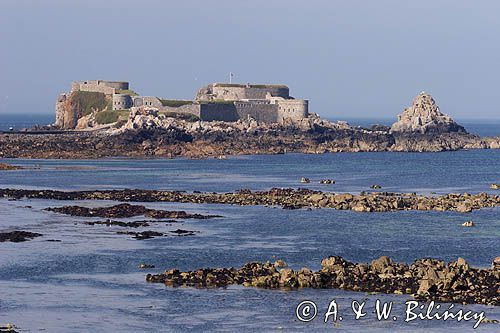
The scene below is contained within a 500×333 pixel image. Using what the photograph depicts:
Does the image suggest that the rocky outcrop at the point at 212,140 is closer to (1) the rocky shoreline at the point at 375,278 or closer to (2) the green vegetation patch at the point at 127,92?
(2) the green vegetation patch at the point at 127,92

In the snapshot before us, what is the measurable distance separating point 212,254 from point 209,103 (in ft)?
297

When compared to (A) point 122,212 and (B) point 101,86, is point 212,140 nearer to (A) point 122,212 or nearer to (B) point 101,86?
(B) point 101,86

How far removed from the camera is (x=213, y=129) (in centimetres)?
11519

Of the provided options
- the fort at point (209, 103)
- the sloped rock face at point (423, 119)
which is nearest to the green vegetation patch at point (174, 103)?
the fort at point (209, 103)

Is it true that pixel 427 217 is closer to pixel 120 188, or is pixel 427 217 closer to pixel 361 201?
pixel 361 201

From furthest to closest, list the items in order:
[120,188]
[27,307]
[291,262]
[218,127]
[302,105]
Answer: [302,105], [218,127], [120,188], [291,262], [27,307]

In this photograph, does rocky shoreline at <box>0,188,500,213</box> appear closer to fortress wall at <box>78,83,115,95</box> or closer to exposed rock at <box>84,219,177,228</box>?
exposed rock at <box>84,219,177,228</box>

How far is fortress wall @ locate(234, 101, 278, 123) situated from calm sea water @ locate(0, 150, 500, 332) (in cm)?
5553

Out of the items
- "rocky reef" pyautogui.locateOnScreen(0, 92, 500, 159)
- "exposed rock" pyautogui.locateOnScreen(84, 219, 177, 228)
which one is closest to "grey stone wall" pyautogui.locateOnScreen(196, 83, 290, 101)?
"rocky reef" pyautogui.locateOnScreen(0, 92, 500, 159)

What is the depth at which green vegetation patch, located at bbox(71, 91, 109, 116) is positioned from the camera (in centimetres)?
13538

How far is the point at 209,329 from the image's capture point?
26.4 meters

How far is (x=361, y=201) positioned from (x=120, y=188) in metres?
17.0

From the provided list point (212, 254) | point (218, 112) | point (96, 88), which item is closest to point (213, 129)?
point (218, 112)

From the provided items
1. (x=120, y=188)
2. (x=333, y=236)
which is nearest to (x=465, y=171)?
(x=120, y=188)
